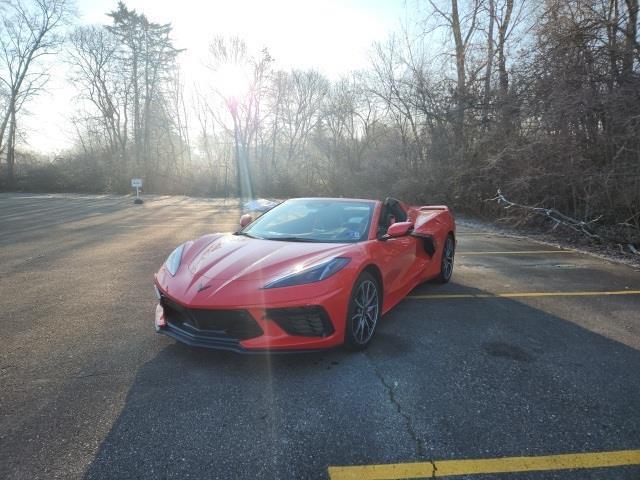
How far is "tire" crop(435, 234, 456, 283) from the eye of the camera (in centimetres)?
543

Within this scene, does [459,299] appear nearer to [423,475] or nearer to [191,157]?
[423,475]

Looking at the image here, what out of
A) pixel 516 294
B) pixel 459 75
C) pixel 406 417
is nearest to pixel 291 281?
pixel 406 417

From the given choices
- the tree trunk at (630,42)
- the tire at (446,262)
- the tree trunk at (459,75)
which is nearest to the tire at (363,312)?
the tire at (446,262)

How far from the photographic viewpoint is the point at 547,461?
207 centimetres

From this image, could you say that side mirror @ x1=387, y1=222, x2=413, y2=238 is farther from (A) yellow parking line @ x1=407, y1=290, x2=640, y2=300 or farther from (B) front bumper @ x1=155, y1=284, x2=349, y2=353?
(A) yellow parking line @ x1=407, y1=290, x2=640, y2=300

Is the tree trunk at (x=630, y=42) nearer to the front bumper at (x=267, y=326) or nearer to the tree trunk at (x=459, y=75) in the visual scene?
the tree trunk at (x=459, y=75)

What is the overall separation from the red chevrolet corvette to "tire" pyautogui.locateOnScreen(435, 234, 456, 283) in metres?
1.17

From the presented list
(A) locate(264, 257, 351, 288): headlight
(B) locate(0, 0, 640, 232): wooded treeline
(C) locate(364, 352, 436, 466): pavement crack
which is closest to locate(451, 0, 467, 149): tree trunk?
(B) locate(0, 0, 640, 232): wooded treeline

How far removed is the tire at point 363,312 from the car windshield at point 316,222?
0.49 meters

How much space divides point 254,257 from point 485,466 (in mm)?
2121

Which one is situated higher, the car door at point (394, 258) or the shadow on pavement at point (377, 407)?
the car door at point (394, 258)

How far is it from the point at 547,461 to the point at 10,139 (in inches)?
1556

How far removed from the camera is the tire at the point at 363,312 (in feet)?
10.2

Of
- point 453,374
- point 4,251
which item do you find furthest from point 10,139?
point 453,374
